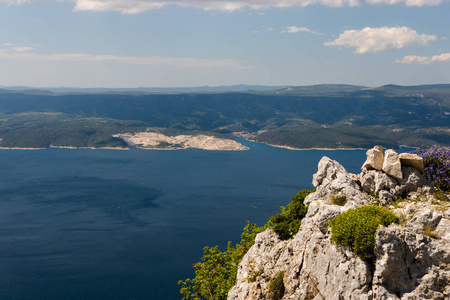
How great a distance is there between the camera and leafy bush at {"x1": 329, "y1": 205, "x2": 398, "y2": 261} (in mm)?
19047

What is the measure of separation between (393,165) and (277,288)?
41.5 ft

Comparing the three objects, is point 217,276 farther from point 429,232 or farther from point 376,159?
point 429,232

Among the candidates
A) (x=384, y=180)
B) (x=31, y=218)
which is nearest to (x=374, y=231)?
(x=384, y=180)

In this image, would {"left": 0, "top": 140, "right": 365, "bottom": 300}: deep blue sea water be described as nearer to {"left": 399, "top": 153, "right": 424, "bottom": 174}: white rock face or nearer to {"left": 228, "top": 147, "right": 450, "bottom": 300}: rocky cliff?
{"left": 228, "top": 147, "right": 450, "bottom": 300}: rocky cliff

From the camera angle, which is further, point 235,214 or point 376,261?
point 235,214

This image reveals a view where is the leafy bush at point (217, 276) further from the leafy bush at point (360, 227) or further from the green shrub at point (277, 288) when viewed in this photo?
the leafy bush at point (360, 227)

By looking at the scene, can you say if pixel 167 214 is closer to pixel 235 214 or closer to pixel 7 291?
pixel 235 214

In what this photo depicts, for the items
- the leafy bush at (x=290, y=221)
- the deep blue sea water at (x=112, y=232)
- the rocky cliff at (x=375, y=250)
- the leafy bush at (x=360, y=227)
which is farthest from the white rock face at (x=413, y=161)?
the deep blue sea water at (x=112, y=232)

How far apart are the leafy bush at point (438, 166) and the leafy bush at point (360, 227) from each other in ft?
23.6

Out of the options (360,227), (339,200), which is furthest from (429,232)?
(339,200)

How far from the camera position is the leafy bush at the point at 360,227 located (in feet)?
62.5

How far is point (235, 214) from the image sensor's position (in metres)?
148

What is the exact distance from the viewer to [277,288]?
78.9ft

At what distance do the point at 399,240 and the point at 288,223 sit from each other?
11340 millimetres
